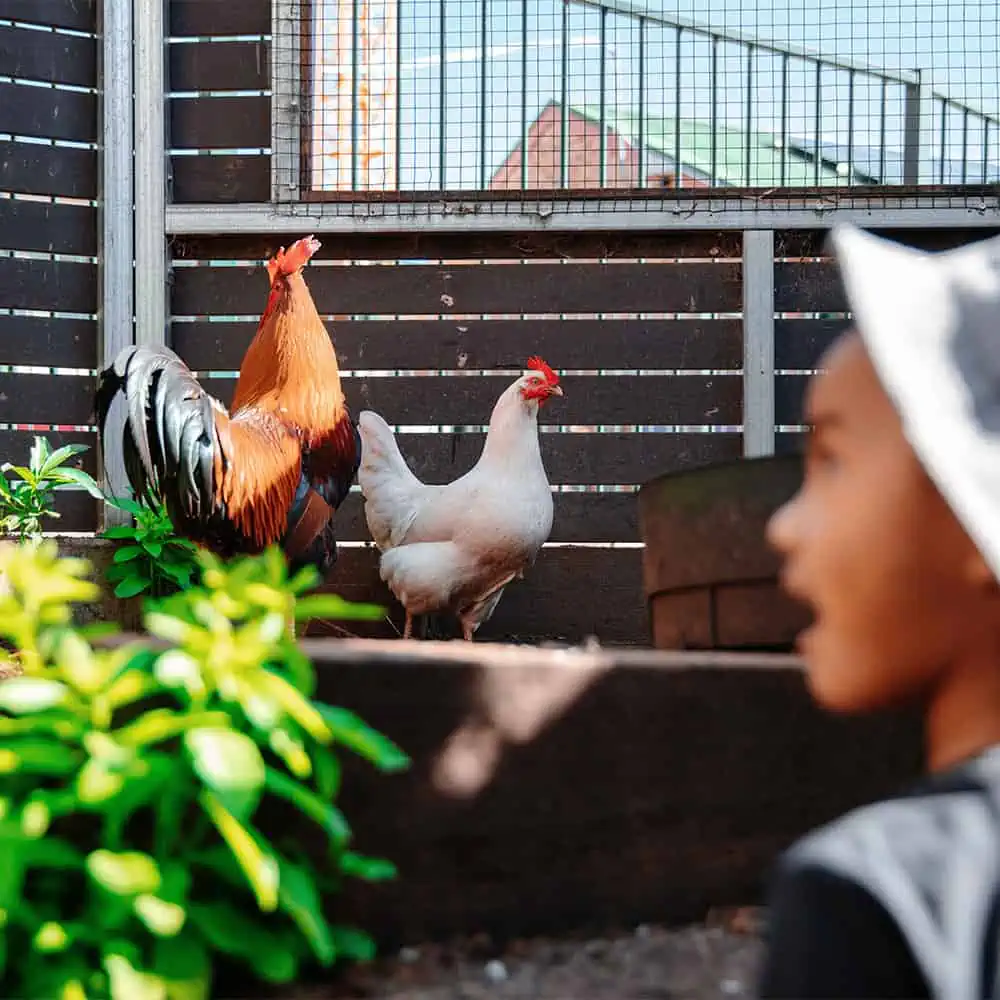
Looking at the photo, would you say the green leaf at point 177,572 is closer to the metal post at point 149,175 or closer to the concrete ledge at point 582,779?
the metal post at point 149,175

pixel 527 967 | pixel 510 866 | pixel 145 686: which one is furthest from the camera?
pixel 510 866

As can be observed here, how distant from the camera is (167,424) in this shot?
3734 millimetres

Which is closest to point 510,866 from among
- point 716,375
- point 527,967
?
point 527,967

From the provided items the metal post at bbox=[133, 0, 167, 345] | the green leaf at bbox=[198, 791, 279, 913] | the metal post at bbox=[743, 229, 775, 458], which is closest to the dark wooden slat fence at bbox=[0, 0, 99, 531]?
the metal post at bbox=[133, 0, 167, 345]

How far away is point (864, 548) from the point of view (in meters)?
0.61

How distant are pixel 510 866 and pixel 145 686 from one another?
498mm

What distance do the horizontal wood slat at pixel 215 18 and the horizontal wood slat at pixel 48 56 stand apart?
0.32 meters

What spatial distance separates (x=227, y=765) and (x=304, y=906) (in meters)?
0.18

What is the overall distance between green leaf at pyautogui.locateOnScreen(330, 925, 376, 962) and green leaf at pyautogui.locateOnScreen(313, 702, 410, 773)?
185mm

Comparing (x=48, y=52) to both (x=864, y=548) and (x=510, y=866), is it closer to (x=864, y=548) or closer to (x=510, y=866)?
(x=510, y=866)

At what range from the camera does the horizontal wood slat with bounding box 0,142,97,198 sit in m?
4.71

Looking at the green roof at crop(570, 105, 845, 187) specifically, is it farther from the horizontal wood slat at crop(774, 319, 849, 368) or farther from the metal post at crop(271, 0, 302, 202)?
the metal post at crop(271, 0, 302, 202)

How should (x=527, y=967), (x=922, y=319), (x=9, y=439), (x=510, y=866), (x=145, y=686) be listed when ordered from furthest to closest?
(x=9, y=439) < (x=510, y=866) < (x=527, y=967) < (x=145, y=686) < (x=922, y=319)

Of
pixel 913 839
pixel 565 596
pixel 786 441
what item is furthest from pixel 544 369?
pixel 913 839
